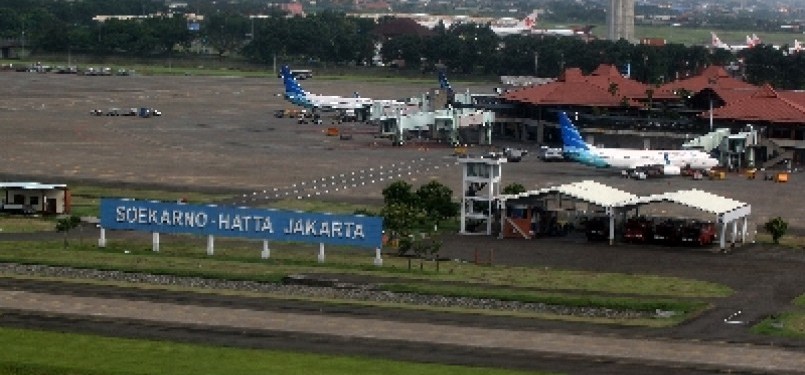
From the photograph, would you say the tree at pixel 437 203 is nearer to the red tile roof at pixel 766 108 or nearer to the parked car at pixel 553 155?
the parked car at pixel 553 155

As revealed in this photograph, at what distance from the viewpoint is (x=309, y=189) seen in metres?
110

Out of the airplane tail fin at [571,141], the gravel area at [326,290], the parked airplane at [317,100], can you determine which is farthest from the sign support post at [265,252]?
the parked airplane at [317,100]

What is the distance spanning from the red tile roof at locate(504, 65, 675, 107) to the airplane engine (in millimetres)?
28865

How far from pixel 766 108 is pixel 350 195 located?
46.8m

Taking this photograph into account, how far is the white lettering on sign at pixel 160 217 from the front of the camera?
262 ft

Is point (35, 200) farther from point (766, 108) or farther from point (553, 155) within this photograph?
point (766, 108)

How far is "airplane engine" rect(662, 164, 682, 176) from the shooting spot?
411 feet

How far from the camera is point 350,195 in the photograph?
107250mm

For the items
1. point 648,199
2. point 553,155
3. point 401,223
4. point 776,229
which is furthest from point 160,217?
point 553,155

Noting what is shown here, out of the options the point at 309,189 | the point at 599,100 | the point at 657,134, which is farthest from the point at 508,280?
the point at 599,100

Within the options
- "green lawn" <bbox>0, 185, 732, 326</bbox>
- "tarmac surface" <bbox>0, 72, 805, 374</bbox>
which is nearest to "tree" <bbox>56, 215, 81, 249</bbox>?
"green lawn" <bbox>0, 185, 732, 326</bbox>

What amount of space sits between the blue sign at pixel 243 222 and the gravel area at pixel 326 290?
5.35 m

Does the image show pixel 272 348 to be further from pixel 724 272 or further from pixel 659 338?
pixel 724 272

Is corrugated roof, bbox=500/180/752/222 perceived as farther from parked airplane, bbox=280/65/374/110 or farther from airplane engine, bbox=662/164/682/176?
parked airplane, bbox=280/65/374/110
